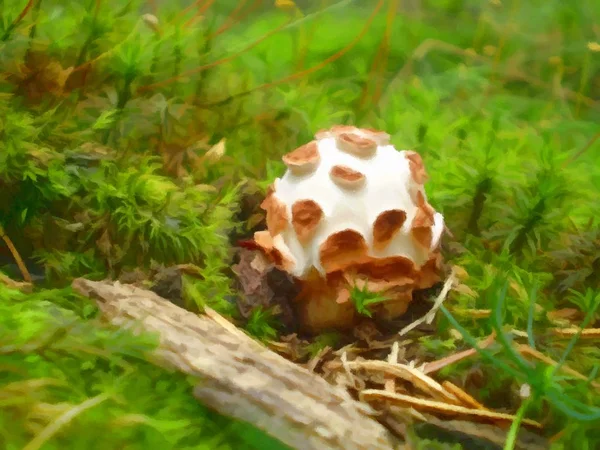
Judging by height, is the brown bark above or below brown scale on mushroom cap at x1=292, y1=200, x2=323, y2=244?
below

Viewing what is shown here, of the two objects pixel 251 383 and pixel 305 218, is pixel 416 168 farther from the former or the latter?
pixel 251 383

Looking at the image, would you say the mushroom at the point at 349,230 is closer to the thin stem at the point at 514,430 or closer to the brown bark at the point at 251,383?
the brown bark at the point at 251,383

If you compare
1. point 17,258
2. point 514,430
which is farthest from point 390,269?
point 17,258

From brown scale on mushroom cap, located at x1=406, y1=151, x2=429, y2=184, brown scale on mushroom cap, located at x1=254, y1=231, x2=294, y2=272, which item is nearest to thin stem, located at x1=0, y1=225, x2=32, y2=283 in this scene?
brown scale on mushroom cap, located at x1=254, y1=231, x2=294, y2=272

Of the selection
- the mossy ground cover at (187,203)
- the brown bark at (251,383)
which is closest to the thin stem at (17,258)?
the mossy ground cover at (187,203)

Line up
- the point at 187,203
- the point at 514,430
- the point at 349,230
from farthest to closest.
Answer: the point at 187,203, the point at 349,230, the point at 514,430

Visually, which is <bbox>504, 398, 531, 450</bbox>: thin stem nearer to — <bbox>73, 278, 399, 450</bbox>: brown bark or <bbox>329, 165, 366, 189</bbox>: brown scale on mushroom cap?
<bbox>73, 278, 399, 450</bbox>: brown bark
